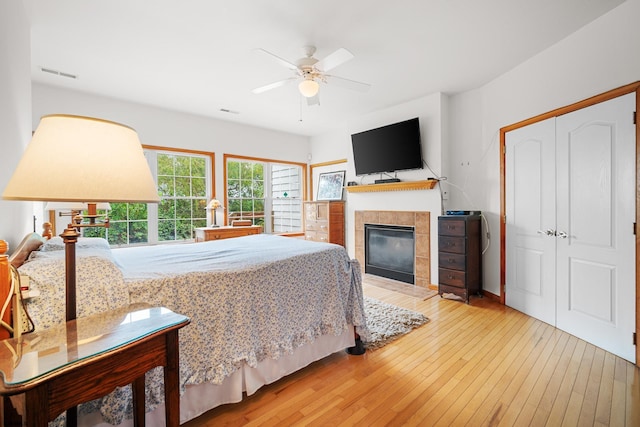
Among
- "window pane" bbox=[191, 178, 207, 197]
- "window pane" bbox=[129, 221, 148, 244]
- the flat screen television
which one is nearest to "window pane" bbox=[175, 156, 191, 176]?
"window pane" bbox=[191, 178, 207, 197]

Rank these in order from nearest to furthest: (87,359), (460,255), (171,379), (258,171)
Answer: (87,359), (171,379), (460,255), (258,171)

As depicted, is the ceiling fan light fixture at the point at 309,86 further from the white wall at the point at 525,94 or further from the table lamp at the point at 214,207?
the table lamp at the point at 214,207

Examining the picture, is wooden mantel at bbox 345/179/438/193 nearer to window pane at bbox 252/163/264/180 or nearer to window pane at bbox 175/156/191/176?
window pane at bbox 252/163/264/180

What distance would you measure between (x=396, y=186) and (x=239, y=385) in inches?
137

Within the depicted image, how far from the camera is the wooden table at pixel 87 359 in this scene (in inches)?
29.9

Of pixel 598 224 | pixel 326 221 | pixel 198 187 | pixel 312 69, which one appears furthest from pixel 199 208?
pixel 598 224

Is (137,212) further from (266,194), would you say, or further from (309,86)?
(309,86)

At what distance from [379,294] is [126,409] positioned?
10.3ft

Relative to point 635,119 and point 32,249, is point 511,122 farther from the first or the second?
point 32,249

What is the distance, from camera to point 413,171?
4.33m

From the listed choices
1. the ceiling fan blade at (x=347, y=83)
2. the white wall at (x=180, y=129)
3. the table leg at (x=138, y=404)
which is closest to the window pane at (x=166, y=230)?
the white wall at (x=180, y=129)

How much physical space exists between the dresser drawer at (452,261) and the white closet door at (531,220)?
1.68 feet

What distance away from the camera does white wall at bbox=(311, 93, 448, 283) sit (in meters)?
4.02

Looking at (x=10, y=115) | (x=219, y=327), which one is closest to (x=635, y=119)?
(x=219, y=327)
